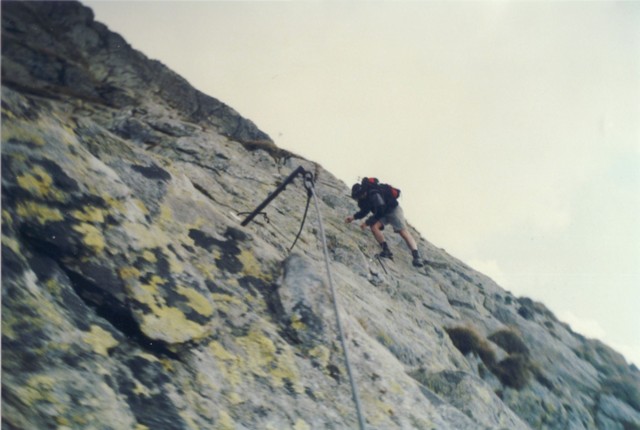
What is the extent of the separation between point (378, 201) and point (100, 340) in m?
10.7

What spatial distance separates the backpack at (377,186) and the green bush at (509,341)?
19.9 feet

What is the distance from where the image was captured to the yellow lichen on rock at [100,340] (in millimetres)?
4244

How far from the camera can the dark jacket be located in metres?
14.0

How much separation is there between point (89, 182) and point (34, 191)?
82 centimetres

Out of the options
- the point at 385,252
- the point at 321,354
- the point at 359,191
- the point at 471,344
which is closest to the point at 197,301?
the point at 321,354

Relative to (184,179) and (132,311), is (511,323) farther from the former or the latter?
(132,311)

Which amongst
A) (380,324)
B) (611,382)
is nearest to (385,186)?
(380,324)

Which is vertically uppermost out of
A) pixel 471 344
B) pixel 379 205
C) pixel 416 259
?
pixel 379 205

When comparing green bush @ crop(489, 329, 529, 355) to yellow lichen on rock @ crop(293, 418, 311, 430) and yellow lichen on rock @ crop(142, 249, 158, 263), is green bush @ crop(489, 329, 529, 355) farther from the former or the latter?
yellow lichen on rock @ crop(142, 249, 158, 263)

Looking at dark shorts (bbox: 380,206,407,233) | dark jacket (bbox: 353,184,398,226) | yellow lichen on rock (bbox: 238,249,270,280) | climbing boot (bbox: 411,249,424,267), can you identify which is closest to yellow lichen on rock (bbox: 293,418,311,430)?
yellow lichen on rock (bbox: 238,249,270,280)

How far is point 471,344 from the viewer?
12547mm

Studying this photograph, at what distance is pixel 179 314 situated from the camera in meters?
5.29

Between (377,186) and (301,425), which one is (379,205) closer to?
(377,186)

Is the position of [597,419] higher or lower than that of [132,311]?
higher
